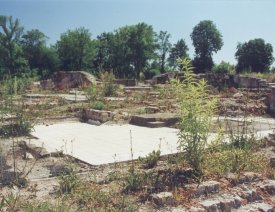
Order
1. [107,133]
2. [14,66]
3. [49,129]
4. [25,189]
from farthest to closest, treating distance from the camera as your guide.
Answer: [14,66] → [49,129] → [107,133] → [25,189]

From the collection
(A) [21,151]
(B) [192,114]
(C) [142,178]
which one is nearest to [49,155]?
(A) [21,151]

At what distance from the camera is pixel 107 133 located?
9.59 metres

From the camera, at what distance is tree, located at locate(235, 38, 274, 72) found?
2265 inches

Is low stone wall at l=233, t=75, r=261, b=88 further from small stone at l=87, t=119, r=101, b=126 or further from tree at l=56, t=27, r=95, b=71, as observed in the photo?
tree at l=56, t=27, r=95, b=71

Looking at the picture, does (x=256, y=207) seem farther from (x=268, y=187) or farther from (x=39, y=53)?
(x=39, y=53)

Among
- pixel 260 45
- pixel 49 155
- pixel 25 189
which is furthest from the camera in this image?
pixel 260 45

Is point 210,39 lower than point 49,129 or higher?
higher

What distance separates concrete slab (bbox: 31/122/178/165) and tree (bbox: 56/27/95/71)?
5161 cm

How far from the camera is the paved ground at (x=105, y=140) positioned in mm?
7098

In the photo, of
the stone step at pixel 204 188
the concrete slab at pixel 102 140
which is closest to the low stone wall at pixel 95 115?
the concrete slab at pixel 102 140

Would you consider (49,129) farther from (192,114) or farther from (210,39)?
(210,39)

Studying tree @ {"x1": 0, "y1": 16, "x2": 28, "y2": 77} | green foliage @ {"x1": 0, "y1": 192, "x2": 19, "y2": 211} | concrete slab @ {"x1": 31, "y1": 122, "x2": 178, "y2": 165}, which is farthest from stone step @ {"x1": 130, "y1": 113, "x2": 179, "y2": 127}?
tree @ {"x1": 0, "y1": 16, "x2": 28, "y2": 77}

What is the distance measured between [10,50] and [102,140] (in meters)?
47.5

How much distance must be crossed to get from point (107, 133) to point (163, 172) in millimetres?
4098
